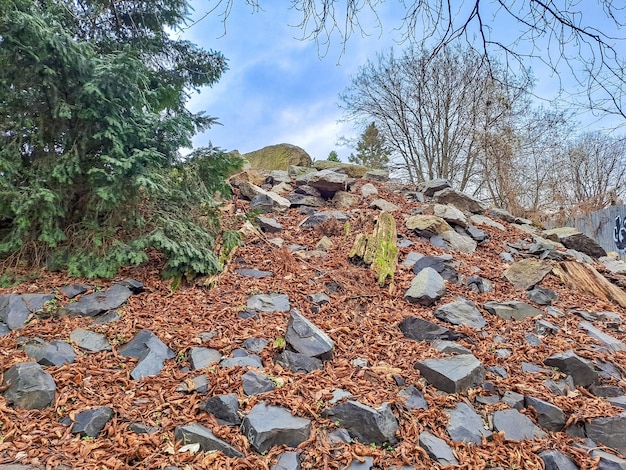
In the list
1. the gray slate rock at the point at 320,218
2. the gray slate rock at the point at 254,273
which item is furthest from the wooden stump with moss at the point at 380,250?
the gray slate rock at the point at 254,273

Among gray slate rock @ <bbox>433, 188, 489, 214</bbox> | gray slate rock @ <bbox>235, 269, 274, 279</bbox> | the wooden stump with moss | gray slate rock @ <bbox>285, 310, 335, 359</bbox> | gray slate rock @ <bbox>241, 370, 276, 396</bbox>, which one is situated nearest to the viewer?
gray slate rock @ <bbox>241, 370, 276, 396</bbox>

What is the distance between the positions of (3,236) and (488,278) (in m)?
4.89

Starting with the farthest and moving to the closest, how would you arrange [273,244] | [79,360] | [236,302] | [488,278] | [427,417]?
[273,244] < [488,278] < [236,302] < [79,360] < [427,417]

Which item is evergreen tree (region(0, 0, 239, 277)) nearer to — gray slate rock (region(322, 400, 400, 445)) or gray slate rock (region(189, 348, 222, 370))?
gray slate rock (region(189, 348, 222, 370))

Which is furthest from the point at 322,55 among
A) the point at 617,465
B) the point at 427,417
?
the point at 617,465

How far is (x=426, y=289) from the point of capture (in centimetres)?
351

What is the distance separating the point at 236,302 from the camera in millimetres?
3248

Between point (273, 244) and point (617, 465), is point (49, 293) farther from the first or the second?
point (617, 465)

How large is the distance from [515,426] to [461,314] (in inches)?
47.4

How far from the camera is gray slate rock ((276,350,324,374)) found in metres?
2.40

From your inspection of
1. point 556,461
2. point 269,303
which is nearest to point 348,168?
point 269,303

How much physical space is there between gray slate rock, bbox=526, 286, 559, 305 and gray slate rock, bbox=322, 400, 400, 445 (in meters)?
2.42

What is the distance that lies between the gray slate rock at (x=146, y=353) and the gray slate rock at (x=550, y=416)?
2.30 meters

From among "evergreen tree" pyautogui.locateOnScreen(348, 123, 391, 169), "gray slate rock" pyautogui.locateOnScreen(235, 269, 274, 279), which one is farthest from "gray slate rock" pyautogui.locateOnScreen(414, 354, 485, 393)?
"evergreen tree" pyautogui.locateOnScreen(348, 123, 391, 169)
